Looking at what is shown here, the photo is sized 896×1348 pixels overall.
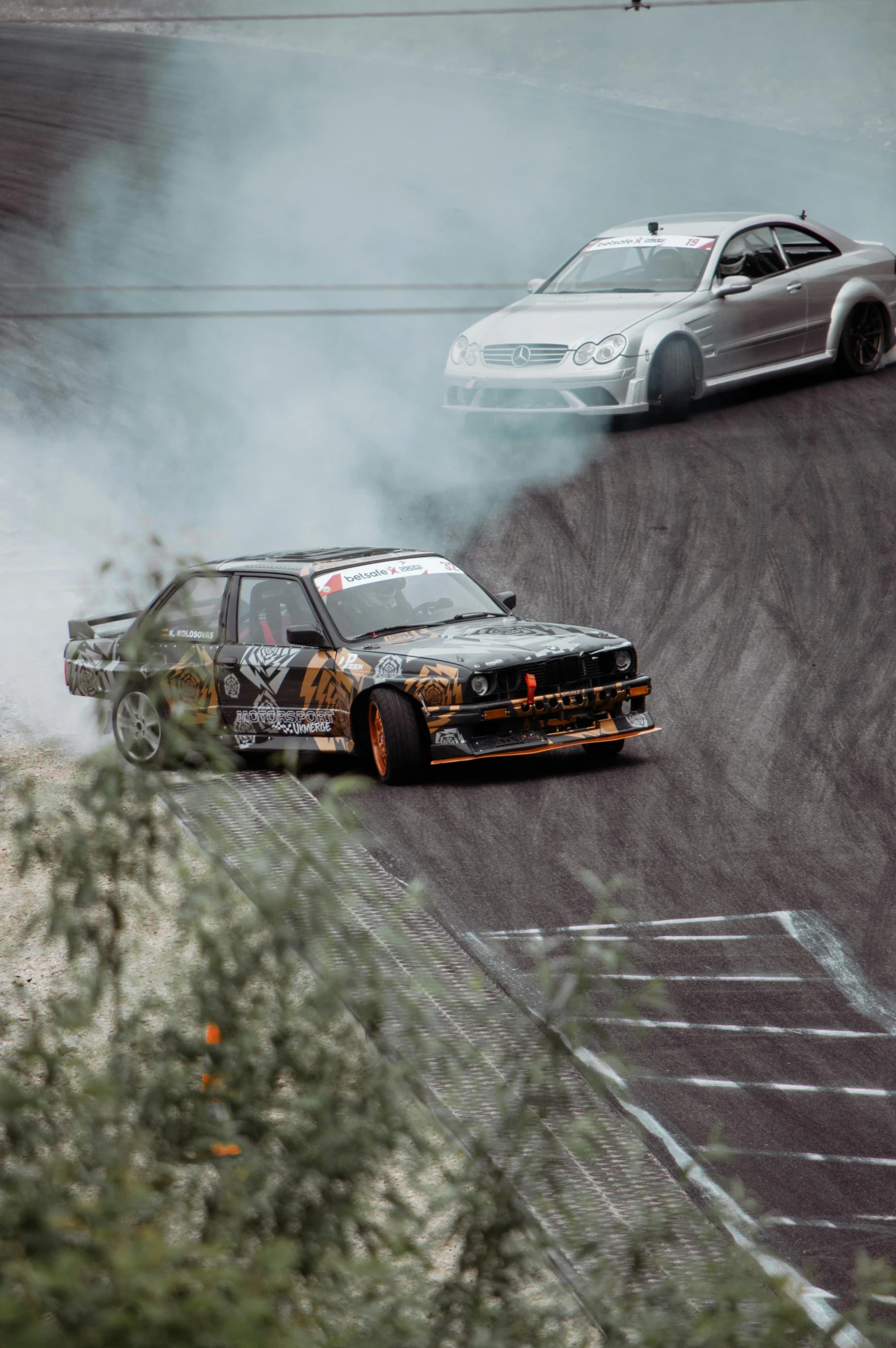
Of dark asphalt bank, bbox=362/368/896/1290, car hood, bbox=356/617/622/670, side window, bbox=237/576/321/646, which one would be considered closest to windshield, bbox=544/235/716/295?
dark asphalt bank, bbox=362/368/896/1290

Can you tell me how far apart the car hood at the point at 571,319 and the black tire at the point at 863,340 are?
9.01ft

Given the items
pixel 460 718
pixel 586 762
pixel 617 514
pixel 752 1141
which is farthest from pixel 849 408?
pixel 752 1141

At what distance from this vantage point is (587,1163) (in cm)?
515

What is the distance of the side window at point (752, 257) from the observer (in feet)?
50.1

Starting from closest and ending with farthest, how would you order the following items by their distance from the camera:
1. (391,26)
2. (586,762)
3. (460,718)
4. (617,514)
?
(460,718), (586,762), (617,514), (391,26)

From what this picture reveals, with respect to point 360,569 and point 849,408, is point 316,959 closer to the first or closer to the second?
point 360,569

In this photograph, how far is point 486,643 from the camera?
9297 millimetres

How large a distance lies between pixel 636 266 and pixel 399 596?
716cm

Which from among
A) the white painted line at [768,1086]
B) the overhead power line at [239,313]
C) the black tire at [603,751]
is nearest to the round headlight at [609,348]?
the black tire at [603,751]

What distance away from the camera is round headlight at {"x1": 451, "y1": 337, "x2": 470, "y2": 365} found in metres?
15.2

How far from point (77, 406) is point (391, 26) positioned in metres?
10.9

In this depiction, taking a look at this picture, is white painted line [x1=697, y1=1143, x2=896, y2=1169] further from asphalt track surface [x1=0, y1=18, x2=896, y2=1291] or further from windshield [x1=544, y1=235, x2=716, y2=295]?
windshield [x1=544, y1=235, x2=716, y2=295]

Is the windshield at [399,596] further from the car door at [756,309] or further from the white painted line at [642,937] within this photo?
the car door at [756,309]

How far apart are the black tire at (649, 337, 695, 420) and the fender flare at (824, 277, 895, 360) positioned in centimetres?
190
